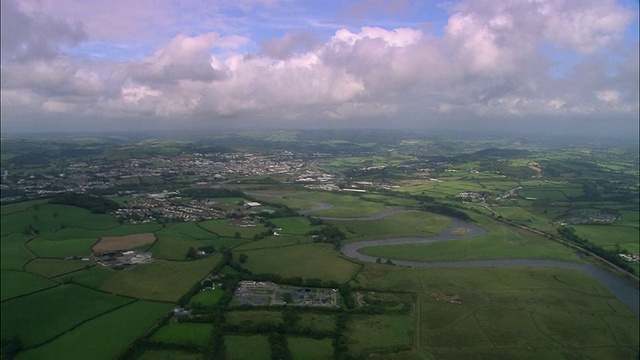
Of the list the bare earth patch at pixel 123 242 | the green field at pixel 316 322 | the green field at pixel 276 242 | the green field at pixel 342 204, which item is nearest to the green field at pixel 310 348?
the green field at pixel 316 322

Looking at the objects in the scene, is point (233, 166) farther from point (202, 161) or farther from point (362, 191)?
point (362, 191)

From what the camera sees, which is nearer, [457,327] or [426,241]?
[457,327]

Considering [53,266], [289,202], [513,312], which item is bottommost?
[513,312]

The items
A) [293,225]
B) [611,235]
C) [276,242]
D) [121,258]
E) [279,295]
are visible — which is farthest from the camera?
[293,225]

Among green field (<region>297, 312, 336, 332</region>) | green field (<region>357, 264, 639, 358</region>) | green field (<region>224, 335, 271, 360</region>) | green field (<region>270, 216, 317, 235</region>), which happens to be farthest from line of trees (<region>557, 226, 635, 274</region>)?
green field (<region>224, 335, 271, 360</region>)

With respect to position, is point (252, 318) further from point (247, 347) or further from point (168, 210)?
point (168, 210)

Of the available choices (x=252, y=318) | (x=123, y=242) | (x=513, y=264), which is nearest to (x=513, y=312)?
(x=513, y=264)

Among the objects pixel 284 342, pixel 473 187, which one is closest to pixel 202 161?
pixel 473 187
